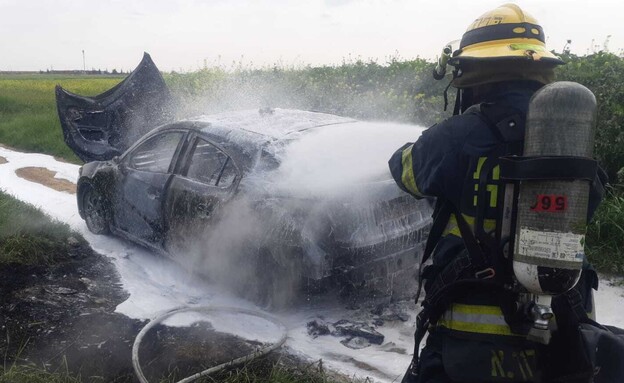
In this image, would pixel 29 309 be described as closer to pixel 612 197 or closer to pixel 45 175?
pixel 612 197

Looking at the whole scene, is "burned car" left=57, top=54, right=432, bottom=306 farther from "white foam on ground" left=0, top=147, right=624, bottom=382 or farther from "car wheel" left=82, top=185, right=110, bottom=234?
"car wheel" left=82, top=185, right=110, bottom=234

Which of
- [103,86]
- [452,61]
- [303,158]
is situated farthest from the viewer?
[103,86]

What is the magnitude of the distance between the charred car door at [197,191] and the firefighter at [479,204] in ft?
8.34

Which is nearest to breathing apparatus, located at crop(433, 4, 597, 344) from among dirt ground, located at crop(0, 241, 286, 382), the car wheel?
dirt ground, located at crop(0, 241, 286, 382)

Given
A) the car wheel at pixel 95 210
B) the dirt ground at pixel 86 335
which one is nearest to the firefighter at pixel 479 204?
the dirt ground at pixel 86 335

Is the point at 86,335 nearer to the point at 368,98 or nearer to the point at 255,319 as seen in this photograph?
the point at 255,319

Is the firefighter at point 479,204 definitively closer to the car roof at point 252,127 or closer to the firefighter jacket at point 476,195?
the firefighter jacket at point 476,195

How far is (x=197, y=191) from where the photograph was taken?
4.69 m

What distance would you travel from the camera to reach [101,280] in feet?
16.8

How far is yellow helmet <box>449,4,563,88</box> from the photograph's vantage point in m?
2.04

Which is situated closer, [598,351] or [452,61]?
[598,351]

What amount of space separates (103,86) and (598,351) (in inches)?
1238

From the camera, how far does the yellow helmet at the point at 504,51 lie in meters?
2.04

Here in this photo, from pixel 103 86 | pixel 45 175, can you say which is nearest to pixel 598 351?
pixel 45 175
